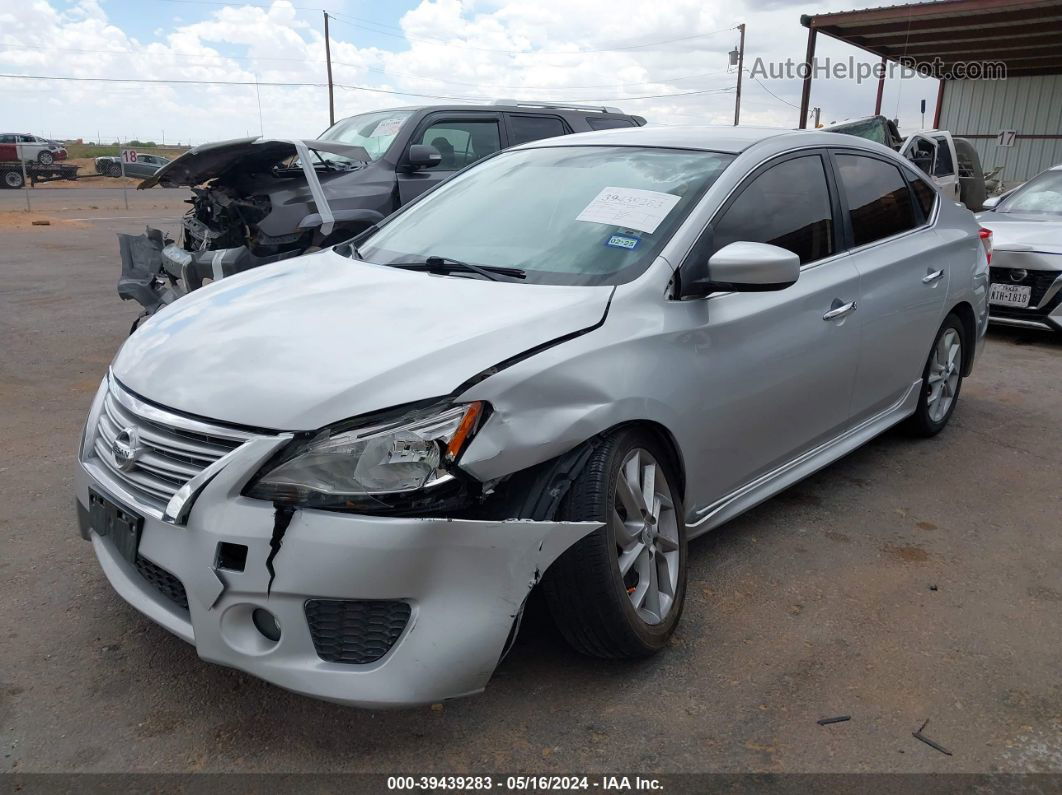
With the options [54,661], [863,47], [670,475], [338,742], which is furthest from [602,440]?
[863,47]

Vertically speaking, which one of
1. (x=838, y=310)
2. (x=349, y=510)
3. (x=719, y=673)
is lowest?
(x=719, y=673)

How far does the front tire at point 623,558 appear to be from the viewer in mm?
2443

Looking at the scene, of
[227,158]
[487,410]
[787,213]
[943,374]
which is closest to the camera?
[487,410]

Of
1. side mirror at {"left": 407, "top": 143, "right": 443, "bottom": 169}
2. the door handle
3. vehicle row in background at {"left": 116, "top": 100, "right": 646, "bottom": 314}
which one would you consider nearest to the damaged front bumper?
the door handle

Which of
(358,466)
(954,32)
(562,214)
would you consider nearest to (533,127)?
(562,214)

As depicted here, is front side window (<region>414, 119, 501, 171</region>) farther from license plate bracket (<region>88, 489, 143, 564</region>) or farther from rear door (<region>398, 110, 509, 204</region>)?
license plate bracket (<region>88, 489, 143, 564</region>)

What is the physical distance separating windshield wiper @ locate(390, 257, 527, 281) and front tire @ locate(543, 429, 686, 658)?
70 cm

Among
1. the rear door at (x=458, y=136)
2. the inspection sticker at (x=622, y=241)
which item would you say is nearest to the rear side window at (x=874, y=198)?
the inspection sticker at (x=622, y=241)

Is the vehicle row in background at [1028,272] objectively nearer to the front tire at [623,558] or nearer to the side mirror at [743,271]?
the side mirror at [743,271]

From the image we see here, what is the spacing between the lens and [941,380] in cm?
482

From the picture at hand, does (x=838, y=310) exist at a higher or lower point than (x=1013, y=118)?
lower

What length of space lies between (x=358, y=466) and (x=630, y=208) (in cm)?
149

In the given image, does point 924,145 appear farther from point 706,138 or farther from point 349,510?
point 349,510

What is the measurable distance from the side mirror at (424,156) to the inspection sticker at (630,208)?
12.9 feet
